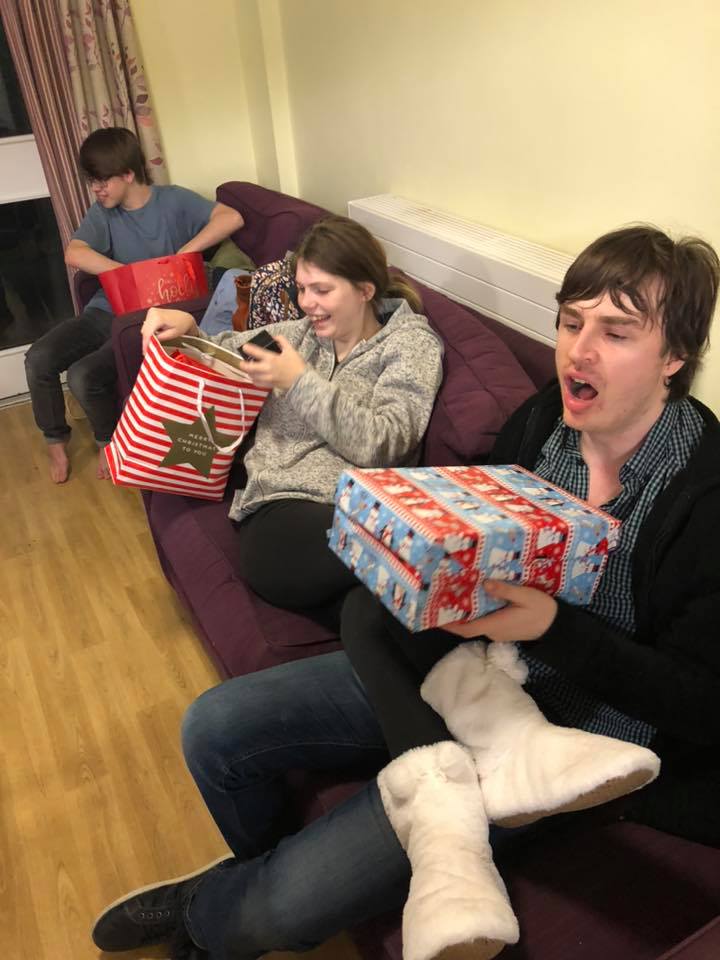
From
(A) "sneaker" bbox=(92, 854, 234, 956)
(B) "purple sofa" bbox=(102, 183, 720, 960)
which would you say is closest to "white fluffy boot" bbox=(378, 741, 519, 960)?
(B) "purple sofa" bbox=(102, 183, 720, 960)

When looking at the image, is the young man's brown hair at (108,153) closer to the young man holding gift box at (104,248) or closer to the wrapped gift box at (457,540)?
the young man holding gift box at (104,248)

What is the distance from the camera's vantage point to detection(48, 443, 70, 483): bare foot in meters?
2.85

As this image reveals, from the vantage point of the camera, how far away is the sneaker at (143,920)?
1365mm

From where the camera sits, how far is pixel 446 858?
0.88 meters

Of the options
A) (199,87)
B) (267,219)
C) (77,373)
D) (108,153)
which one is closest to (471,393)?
(267,219)

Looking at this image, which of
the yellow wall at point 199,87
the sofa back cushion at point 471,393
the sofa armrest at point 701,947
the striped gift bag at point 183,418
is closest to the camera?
the sofa armrest at point 701,947

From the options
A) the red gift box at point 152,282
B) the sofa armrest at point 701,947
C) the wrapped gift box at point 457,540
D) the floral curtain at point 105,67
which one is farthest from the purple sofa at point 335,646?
the floral curtain at point 105,67

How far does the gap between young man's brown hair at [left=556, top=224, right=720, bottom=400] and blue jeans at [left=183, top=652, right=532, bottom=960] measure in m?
0.73

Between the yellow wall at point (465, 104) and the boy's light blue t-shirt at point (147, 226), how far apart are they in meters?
0.56

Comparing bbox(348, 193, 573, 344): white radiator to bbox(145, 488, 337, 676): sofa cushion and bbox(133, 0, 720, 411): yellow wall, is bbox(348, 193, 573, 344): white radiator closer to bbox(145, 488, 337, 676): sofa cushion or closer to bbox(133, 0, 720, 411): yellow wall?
bbox(133, 0, 720, 411): yellow wall

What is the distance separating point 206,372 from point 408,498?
0.77 metres

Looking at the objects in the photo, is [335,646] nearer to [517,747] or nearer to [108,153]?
[517,747]

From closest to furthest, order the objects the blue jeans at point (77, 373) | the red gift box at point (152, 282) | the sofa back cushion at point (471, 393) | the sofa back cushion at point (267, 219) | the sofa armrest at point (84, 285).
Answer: the sofa back cushion at point (471, 393)
the red gift box at point (152, 282)
the sofa back cushion at point (267, 219)
the blue jeans at point (77, 373)
the sofa armrest at point (84, 285)

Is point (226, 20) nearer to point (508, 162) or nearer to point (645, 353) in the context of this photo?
point (508, 162)
